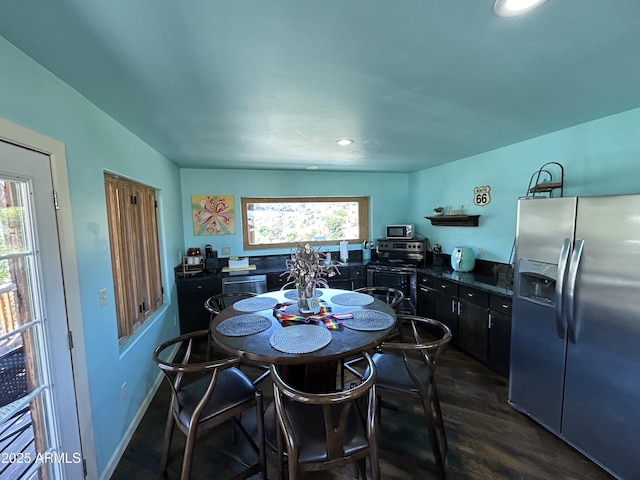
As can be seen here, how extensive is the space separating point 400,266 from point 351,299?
180 centimetres

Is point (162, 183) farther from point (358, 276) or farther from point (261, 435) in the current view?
point (358, 276)

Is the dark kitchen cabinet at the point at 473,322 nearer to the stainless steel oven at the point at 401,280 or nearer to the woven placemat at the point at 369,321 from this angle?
the stainless steel oven at the point at 401,280

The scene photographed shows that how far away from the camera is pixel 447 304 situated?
11.0 feet

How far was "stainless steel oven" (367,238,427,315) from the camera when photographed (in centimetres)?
396

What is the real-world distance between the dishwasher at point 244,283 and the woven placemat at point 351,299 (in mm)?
1554

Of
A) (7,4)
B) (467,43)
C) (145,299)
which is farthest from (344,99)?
(145,299)

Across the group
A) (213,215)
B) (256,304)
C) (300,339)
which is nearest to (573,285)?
(300,339)

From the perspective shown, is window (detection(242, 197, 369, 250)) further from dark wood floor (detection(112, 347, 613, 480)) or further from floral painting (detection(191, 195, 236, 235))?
dark wood floor (detection(112, 347, 613, 480))

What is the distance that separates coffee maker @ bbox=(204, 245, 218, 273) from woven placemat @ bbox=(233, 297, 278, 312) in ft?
5.65

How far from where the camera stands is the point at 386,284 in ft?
13.6

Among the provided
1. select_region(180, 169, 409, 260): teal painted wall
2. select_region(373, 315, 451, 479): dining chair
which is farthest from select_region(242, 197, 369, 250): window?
select_region(373, 315, 451, 479): dining chair

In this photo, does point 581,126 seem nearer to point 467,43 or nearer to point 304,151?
point 467,43

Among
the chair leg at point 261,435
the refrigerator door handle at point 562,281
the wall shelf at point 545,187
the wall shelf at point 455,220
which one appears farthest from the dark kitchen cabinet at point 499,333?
the chair leg at point 261,435

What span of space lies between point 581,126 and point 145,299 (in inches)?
167
